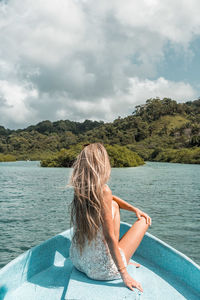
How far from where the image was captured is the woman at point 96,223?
2.48 meters

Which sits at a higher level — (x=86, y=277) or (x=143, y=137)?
(x=143, y=137)

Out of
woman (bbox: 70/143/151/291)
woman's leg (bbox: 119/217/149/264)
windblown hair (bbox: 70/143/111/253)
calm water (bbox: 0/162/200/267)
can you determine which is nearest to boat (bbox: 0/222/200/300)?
woman (bbox: 70/143/151/291)

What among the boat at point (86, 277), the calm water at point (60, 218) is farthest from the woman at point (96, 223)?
the calm water at point (60, 218)

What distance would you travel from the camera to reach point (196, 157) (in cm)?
5103

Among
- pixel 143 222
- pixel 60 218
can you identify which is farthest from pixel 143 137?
pixel 143 222

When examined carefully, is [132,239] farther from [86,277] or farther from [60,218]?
[60,218]

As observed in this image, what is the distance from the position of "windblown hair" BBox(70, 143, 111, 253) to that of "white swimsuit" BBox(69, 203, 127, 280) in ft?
0.27

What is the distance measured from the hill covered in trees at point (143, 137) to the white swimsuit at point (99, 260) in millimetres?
50231

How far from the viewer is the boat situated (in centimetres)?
250

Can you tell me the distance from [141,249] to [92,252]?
122 cm

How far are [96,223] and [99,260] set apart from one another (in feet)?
1.23

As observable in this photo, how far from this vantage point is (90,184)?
2480 millimetres

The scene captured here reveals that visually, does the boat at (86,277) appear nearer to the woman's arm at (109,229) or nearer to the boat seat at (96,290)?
the boat seat at (96,290)

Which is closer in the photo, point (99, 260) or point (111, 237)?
point (111, 237)
